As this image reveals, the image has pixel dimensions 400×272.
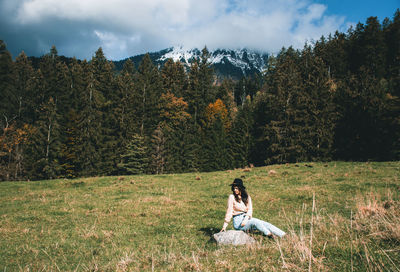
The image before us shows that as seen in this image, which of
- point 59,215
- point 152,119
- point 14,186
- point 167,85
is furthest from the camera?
point 167,85

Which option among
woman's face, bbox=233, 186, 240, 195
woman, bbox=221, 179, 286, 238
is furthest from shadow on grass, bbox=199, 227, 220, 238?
woman's face, bbox=233, 186, 240, 195

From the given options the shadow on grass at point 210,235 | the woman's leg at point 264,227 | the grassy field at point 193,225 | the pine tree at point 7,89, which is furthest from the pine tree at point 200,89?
the woman's leg at point 264,227

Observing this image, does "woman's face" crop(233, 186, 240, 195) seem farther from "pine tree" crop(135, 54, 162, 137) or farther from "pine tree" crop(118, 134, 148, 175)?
"pine tree" crop(135, 54, 162, 137)

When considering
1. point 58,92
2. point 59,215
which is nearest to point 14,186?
point 59,215

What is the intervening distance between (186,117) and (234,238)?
51.3m

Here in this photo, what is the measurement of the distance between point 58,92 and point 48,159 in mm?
15156

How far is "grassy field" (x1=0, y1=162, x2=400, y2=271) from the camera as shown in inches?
166

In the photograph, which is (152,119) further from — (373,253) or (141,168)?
(373,253)

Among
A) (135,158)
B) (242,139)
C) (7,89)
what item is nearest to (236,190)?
(135,158)

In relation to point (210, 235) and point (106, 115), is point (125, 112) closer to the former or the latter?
point (106, 115)

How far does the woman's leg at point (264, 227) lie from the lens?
6.42 metres

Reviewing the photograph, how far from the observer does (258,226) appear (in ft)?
22.1

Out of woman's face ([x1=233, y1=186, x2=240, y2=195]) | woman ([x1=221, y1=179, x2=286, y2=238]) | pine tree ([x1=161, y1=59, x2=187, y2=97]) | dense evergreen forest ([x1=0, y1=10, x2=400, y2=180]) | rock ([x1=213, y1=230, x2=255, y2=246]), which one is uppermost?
pine tree ([x1=161, y1=59, x2=187, y2=97])

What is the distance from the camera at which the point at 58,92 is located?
152 feet
